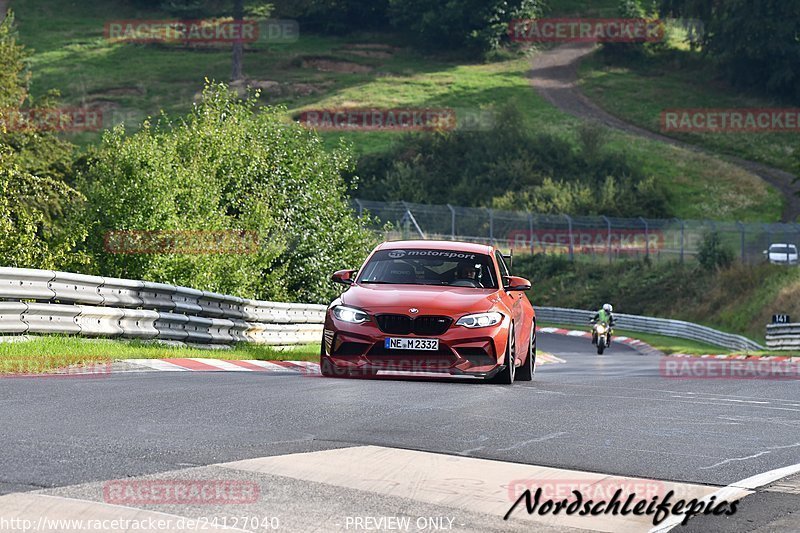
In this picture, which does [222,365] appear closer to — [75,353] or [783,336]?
[75,353]

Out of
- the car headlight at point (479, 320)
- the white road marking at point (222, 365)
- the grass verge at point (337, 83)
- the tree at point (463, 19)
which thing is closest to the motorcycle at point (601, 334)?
the white road marking at point (222, 365)

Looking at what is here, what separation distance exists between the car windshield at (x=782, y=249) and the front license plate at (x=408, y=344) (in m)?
40.9

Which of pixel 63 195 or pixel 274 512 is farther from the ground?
pixel 274 512

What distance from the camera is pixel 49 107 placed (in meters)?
44.2

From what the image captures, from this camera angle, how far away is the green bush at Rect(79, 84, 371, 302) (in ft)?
78.0

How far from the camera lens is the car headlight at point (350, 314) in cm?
1447

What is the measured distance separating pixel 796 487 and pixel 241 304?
47.7 feet

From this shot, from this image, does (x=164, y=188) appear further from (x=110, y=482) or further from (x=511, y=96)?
(x=511, y=96)

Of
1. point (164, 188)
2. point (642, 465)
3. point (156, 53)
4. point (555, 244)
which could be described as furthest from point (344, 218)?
point (156, 53)

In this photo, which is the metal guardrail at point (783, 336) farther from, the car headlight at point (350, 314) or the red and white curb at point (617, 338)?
the car headlight at point (350, 314)

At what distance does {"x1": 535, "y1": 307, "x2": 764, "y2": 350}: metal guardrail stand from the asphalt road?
82.8ft

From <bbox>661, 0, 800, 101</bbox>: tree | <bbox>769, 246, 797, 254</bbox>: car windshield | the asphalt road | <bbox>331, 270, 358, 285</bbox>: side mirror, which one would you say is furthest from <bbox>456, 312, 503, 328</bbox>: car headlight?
<bbox>661, 0, 800, 101</bbox>: tree

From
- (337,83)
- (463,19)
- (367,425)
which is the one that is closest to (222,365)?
(367,425)

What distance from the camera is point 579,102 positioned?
9606 cm
